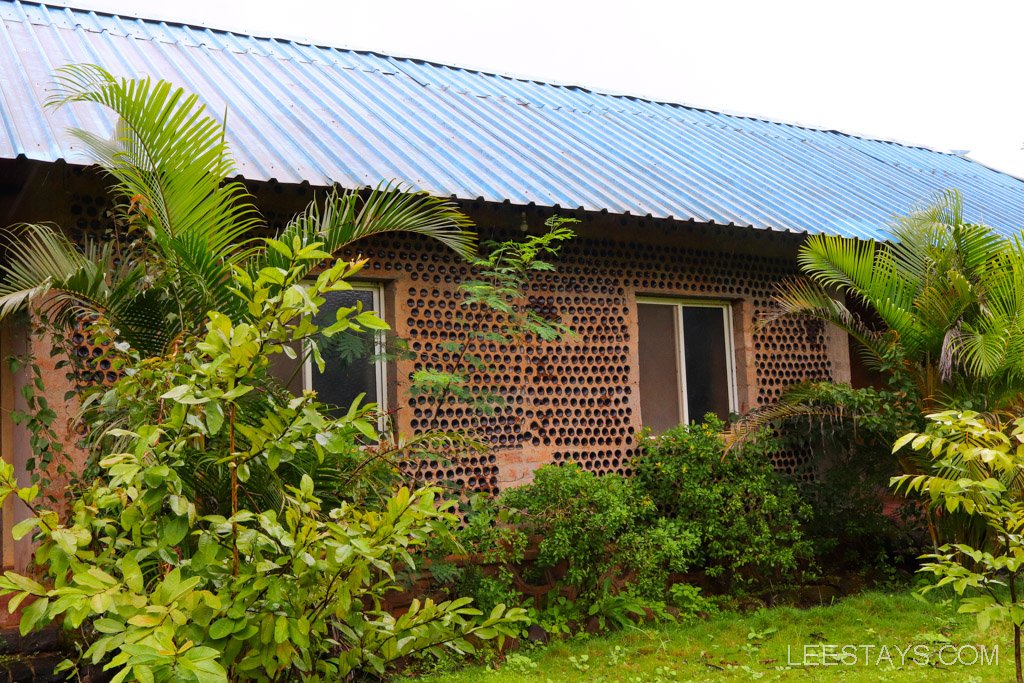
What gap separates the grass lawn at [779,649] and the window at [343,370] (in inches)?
81.6

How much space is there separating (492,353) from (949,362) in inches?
125

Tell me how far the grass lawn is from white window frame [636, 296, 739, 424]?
193cm

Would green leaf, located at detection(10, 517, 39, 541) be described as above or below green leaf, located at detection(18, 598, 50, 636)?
above

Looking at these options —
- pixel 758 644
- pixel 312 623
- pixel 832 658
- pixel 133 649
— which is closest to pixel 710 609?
pixel 758 644

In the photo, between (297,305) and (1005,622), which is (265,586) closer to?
(297,305)

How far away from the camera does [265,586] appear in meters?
2.71

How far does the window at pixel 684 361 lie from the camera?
778 cm

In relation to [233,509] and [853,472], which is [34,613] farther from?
[853,472]

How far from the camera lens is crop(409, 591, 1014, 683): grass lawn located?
5.12 metres

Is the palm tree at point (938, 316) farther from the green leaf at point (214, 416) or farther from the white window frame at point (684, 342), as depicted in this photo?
the green leaf at point (214, 416)

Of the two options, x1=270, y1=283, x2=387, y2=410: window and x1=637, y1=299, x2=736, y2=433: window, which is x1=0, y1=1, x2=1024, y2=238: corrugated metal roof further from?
x1=637, y1=299, x2=736, y2=433: window

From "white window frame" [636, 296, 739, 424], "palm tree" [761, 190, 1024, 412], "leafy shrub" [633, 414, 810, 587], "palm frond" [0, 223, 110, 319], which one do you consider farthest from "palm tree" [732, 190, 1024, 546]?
"palm frond" [0, 223, 110, 319]

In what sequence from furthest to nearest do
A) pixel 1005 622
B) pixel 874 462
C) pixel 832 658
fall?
pixel 874 462 → pixel 1005 622 → pixel 832 658

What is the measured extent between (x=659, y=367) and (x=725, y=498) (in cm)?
139
